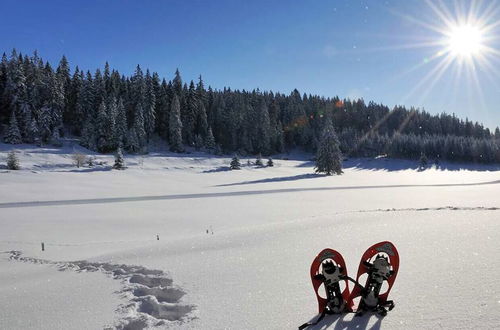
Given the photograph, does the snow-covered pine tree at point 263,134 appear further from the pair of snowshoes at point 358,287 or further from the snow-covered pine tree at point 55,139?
the pair of snowshoes at point 358,287

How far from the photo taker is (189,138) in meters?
87.6

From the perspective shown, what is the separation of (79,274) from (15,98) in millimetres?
75685

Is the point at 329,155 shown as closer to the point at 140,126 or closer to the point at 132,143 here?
the point at 132,143

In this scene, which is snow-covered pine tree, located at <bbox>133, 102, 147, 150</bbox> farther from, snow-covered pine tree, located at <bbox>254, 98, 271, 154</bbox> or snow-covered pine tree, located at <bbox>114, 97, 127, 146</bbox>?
snow-covered pine tree, located at <bbox>254, 98, 271, 154</bbox>

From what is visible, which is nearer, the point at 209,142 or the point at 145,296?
the point at 145,296

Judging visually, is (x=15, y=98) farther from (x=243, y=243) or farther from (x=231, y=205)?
(x=243, y=243)

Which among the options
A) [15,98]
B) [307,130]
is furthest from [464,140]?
[15,98]

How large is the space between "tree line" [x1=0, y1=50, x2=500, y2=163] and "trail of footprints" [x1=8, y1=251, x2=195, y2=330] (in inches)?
2509

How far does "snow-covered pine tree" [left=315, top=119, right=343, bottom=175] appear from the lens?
60969mm

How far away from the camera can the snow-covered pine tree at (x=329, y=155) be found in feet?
200

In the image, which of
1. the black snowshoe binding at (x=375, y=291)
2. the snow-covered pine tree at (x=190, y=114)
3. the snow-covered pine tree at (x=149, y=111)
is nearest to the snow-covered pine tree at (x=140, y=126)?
the snow-covered pine tree at (x=149, y=111)

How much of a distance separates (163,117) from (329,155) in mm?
45227

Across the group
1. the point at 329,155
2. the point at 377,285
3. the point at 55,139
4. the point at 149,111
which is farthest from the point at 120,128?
the point at 377,285

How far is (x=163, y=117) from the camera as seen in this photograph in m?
86.2
